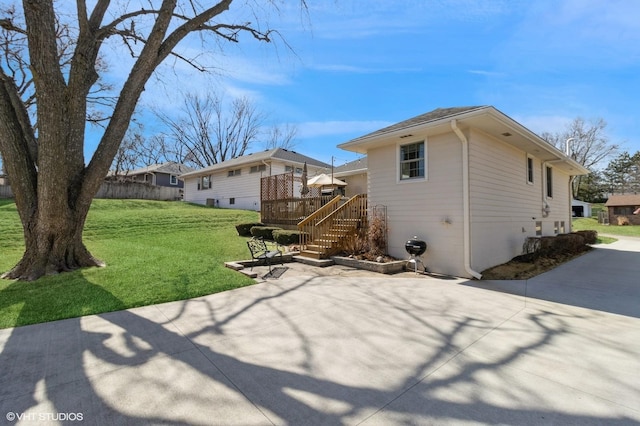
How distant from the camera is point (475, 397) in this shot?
2.35 m

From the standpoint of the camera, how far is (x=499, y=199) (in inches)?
327

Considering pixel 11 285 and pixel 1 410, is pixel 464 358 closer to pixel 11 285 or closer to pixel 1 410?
pixel 1 410

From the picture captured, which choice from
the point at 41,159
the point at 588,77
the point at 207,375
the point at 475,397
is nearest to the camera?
the point at 475,397

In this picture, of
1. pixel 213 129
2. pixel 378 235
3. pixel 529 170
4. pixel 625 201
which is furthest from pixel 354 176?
pixel 625 201

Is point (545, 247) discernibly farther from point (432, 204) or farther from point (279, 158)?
point (279, 158)

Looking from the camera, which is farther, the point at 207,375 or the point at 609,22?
the point at 609,22

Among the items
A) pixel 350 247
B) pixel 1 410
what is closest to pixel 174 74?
pixel 350 247

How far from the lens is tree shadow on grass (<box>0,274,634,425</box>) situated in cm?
217

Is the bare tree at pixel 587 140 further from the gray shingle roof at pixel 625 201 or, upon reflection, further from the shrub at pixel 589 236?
the shrub at pixel 589 236

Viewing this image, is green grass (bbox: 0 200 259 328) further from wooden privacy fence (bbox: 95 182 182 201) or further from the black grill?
wooden privacy fence (bbox: 95 182 182 201)

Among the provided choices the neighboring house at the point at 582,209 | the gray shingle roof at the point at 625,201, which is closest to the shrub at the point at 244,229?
the gray shingle roof at the point at 625,201

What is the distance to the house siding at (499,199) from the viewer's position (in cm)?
728

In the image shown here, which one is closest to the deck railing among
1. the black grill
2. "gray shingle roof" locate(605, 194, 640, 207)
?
the black grill

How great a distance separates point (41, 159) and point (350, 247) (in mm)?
7269
